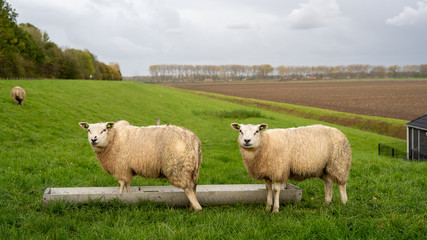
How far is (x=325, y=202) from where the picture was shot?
6.83m

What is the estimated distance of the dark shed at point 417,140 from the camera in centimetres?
2019

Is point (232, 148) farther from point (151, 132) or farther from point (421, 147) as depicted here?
point (421, 147)

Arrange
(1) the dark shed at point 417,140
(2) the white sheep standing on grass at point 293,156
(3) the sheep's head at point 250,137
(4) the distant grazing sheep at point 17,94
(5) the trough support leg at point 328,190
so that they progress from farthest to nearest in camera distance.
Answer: (1) the dark shed at point 417,140
(4) the distant grazing sheep at point 17,94
(5) the trough support leg at point 328,190
(2) the white sheep standing on grass at point 293,156
(3) the sheep's head at point 250,137

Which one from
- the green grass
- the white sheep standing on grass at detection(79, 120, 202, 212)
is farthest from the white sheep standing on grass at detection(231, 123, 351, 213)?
the white sheep standing on grass at detection(79, 120, 202, 212)

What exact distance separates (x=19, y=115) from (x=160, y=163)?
610 inches

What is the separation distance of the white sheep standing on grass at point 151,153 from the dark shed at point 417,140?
1917cm

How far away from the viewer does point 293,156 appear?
6520mm

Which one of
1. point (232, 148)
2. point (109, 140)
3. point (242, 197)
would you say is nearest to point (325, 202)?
point (242, 197)

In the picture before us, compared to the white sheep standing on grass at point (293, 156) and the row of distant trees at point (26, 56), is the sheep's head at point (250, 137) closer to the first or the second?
the white sheep standing on grass at point (293, 156)

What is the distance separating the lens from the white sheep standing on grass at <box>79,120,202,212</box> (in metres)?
6.23

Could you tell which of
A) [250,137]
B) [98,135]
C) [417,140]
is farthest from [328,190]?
[417,140]

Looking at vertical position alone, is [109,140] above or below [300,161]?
above

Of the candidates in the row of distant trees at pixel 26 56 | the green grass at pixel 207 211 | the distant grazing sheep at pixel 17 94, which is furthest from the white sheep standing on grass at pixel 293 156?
the row of distant trees at pixel 26 56

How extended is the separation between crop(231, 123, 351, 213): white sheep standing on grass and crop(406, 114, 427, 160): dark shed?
16.6 m
